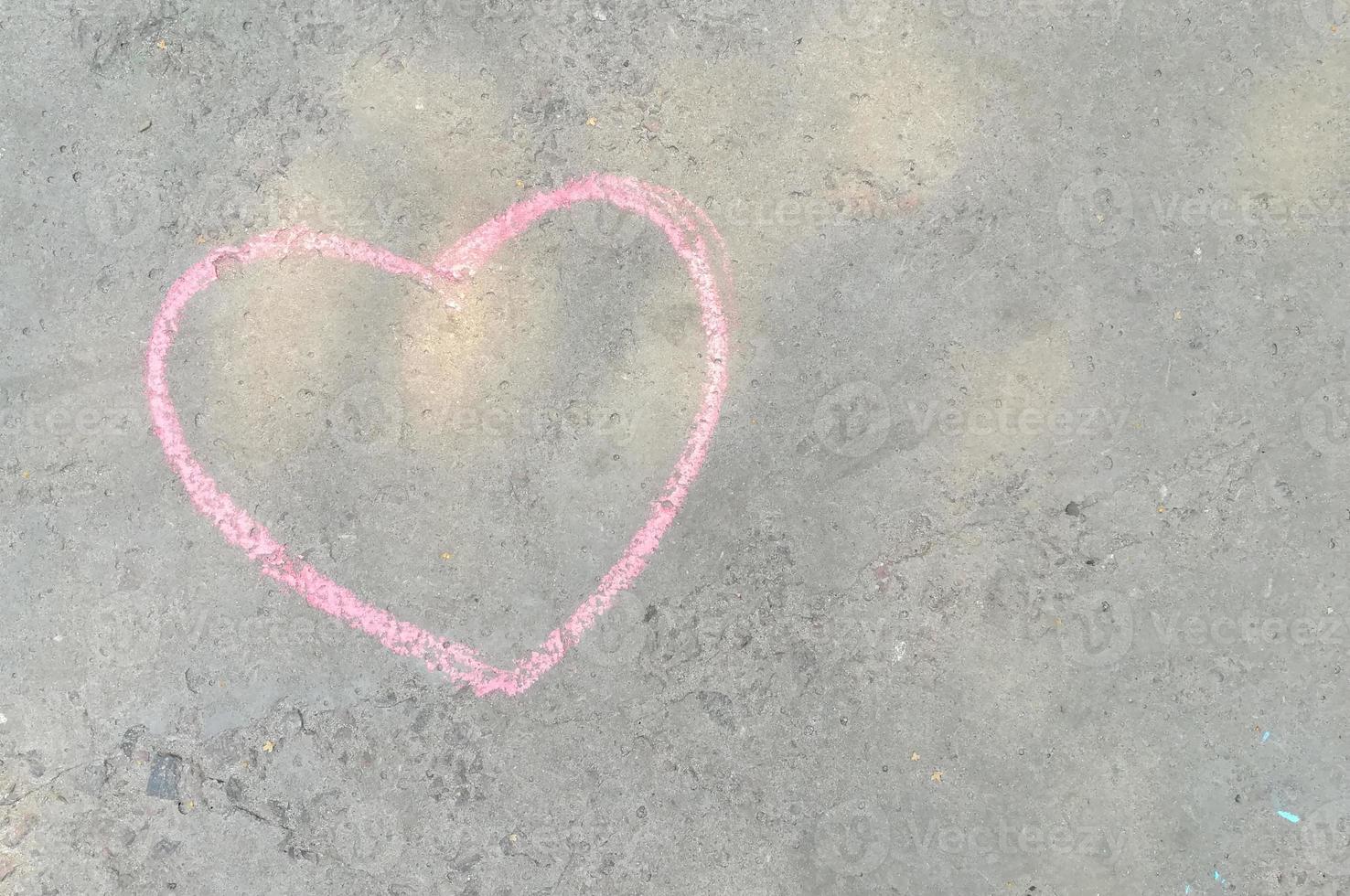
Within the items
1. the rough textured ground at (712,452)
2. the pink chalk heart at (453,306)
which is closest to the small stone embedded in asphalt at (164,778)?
the rough textured ground at (712,452)

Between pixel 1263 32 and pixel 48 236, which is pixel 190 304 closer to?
pixel 48 236

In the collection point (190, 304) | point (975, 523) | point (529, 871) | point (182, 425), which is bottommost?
point (529, 871)

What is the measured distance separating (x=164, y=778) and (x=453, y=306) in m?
2.15

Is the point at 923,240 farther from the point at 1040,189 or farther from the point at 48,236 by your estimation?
the point at 48,236

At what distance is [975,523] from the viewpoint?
10.6ft

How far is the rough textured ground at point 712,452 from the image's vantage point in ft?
10.5

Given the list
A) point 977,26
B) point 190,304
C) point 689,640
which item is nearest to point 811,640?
point 689,640

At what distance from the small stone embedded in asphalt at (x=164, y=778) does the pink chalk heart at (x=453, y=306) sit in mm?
817

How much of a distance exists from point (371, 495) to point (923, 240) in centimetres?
240

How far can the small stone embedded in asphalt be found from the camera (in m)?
3.19

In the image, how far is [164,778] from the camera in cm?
319

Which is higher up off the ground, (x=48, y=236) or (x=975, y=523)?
(x=48, y=236)

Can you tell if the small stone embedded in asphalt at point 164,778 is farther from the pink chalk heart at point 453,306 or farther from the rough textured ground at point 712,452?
the pink chalk heart at point 453,306

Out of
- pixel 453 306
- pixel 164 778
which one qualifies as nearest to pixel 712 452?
pixel 453 306
